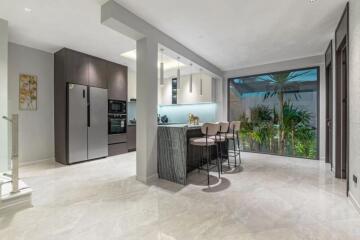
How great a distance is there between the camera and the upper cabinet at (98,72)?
183 inches

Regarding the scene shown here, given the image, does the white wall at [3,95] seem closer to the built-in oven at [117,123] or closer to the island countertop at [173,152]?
the built-in oven at [117,123]

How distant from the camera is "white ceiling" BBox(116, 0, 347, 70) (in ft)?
8.55

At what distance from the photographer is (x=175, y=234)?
1757mm

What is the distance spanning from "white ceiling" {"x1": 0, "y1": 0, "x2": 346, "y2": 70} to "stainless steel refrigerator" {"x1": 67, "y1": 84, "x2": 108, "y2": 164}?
103 centimetres

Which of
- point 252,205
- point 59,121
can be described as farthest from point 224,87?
point 59,121

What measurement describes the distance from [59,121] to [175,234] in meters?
4.03

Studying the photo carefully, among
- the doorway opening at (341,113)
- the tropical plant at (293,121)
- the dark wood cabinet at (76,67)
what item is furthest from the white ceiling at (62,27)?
the tropical plant at (293,121)

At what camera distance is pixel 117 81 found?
5328mm

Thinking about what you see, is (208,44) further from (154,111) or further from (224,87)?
(224,87)

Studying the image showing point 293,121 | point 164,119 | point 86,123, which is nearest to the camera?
point 86,123

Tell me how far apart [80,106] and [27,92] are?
1.12 m

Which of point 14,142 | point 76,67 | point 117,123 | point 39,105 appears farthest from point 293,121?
point 39,105

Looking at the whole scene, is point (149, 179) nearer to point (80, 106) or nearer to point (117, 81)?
point (80, 106)

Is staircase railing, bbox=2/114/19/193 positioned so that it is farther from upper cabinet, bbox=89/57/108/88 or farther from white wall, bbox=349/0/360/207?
white wall, bbox=349/0/360/207
